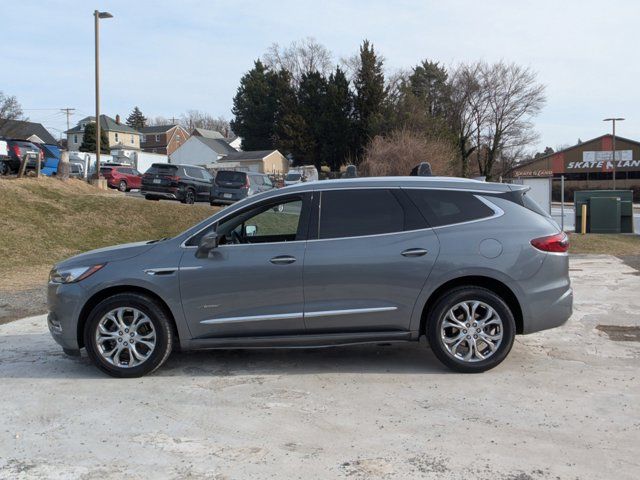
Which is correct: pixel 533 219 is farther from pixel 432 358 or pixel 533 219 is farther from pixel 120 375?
pixel 120 375

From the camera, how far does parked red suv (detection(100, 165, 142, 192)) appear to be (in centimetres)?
3066

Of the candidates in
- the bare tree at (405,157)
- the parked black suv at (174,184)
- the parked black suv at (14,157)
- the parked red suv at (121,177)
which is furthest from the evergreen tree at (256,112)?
the parked black suv at (14,157)

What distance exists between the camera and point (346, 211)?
544cm

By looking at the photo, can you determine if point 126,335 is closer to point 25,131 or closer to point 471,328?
point 471,328

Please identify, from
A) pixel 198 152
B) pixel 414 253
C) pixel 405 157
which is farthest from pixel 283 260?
pixel 198 152

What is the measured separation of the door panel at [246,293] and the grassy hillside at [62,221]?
7.70 m

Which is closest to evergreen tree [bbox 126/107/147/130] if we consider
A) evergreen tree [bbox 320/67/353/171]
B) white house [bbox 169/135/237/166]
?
white house [bbox 169/135/237/166]

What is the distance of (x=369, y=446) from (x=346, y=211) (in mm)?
2269

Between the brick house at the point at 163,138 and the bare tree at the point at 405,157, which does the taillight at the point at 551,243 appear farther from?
the brick house at the point at 163,138

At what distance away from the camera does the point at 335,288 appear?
17.1ft

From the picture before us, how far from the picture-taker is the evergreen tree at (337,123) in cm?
5809

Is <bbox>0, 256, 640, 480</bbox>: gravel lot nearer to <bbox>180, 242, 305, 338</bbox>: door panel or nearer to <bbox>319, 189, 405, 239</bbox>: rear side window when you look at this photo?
<bbox>180, 242, 305, 338</bbox>: door panel

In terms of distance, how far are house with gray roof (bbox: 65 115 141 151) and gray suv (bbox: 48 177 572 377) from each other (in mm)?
86099

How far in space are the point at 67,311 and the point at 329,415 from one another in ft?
8.69
